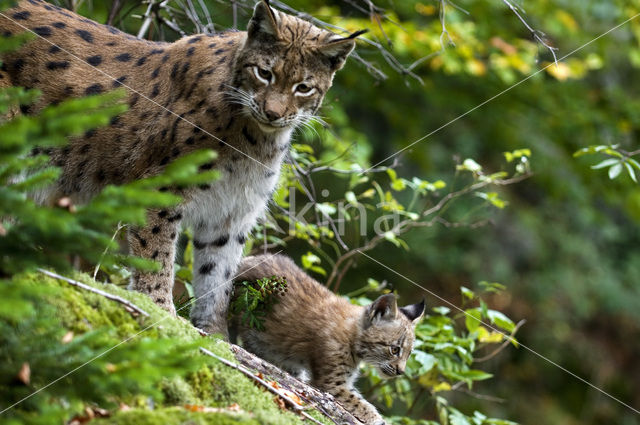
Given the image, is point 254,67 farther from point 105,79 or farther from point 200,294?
point 200,294

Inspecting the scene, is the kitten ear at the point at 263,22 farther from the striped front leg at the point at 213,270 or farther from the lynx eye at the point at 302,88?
the striped front leg at the point at 213,270

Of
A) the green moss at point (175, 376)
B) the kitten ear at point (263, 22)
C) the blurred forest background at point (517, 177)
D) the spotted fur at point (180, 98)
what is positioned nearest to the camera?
the green moss at point (175, 376)

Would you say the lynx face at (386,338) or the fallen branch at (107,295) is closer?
the fallen branch at (107,295)

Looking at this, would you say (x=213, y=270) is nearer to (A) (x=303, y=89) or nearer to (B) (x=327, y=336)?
(B) (x=327, y=336)

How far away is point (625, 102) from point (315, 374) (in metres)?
7.32

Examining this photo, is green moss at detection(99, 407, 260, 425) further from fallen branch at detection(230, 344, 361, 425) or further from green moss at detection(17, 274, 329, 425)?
fallen branch at detection(230, 344, 361, 425)

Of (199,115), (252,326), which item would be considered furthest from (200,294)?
(199,115)

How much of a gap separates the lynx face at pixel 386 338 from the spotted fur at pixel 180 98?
110 cm

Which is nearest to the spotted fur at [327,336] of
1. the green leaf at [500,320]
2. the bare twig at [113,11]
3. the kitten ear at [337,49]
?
the green leaf at [500,320]

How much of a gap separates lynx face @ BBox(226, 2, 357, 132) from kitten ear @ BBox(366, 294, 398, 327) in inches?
59.8

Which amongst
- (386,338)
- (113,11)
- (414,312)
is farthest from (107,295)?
(113,11)

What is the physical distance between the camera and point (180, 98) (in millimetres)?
4961

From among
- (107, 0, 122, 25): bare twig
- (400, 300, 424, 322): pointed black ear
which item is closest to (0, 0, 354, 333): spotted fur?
(107, 0, 122, 25): bare twig

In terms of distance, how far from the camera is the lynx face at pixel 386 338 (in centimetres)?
545
